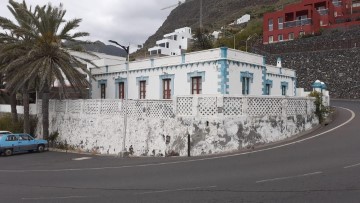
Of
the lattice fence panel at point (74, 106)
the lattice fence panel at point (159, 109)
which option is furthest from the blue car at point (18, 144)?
the lattice fence panel at point (159, 109)

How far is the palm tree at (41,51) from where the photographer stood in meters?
23.6

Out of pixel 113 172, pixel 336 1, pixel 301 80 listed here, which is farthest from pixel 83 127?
pixel 336 1

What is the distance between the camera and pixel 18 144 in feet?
77.2

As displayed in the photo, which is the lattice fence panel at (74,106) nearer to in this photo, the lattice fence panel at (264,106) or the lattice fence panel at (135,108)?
the lattice fence panel at (135,108)

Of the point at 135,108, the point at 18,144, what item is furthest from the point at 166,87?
the point at 18,144

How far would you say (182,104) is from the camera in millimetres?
17484

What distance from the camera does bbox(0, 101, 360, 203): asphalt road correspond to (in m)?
8.62

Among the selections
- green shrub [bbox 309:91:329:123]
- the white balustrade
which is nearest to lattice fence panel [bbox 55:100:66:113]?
the white balustrade

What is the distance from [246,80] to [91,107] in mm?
10454

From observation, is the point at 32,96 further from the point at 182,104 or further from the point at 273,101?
the point at 273,101

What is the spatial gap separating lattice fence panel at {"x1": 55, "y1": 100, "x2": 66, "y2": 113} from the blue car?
2.37m

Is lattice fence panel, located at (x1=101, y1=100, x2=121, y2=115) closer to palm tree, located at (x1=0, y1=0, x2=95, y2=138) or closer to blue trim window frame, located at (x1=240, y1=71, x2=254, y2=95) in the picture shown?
palm tree, located at (x1=0, y1=0, x2=95, y2=138)

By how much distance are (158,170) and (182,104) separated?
4.92 meters

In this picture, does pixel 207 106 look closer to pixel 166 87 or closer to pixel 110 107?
pixel 110 107
